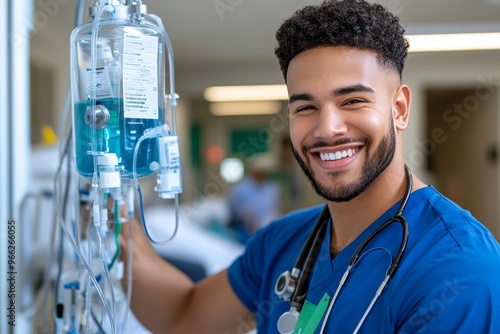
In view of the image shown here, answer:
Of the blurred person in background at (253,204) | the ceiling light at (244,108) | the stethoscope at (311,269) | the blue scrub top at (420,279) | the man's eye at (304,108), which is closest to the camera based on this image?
the blue scrub top at (420,279)

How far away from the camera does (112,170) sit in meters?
0.94

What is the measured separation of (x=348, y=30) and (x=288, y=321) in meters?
0.60

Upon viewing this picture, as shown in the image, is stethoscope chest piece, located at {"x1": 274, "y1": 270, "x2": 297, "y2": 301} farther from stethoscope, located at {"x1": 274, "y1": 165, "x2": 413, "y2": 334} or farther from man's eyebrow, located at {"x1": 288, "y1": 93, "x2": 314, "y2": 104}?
man's eyebrow, located at {"x1": 288, "y1": 93, "x2": 314, "y2": 104}

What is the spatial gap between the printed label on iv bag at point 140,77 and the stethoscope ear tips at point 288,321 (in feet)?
1.60

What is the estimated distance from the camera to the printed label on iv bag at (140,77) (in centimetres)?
96

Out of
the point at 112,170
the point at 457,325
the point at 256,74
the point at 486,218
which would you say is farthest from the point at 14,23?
the point at 486,218

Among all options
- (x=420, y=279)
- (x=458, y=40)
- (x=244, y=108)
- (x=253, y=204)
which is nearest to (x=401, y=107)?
(x=420, y=279)

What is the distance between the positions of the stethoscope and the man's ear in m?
0.10

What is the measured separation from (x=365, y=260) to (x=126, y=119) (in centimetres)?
54

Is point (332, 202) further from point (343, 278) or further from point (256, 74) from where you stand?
point (256, 74)

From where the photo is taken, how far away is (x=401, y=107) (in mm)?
1066

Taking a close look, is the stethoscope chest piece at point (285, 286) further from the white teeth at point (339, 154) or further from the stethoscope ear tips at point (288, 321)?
the white teeth at point (339, 154)

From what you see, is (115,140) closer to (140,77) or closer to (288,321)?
(140,77)

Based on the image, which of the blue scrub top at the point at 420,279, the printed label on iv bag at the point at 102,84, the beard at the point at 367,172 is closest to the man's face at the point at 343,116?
the beard at the point at 367,172
